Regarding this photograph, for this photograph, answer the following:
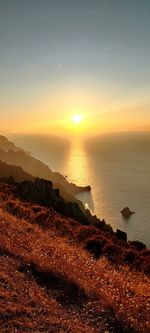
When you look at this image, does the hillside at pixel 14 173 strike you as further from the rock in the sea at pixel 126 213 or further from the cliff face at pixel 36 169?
the cliff face at pixel 36 169

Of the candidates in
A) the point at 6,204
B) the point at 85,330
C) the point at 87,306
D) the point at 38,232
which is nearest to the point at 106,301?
the point at 87,306

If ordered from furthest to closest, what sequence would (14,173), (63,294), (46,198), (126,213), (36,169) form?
1. (36,169)
2. (126,213)
3. (14,173)
4. (46,198)
5. (63,294)

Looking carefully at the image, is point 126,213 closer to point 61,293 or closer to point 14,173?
point 14,173

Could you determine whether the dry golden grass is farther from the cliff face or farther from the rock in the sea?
the cliff face

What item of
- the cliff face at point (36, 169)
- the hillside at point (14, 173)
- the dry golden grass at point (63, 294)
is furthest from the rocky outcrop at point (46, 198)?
the cliff face at point (36, 169)

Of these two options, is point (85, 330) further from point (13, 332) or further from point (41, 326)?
point (13, 332)

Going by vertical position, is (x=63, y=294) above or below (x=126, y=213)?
below

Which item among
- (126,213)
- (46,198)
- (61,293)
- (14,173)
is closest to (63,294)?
(61,293)

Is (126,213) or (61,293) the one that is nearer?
(61,293)

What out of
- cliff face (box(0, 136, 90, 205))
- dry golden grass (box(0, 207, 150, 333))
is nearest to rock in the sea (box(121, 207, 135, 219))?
cliff face (box(0, 136, 90, 205))

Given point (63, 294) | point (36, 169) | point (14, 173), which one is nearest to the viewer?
point (63, 294)

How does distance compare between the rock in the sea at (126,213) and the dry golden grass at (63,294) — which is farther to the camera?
the rock in the sea at (126,213)

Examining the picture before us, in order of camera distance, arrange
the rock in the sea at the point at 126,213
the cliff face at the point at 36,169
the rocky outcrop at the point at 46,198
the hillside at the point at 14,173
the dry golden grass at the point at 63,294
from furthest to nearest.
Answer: the cliff face at the point at 36,169, the rock in the sea at the point at 126,213, the hillside at the point at 14,173, the rocky outcrop at the point at 46,198, the dry golden grass at the point at 63,294

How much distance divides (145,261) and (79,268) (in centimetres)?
810
